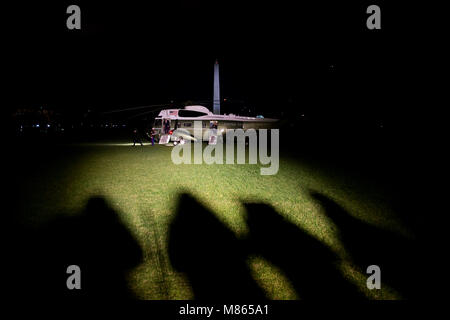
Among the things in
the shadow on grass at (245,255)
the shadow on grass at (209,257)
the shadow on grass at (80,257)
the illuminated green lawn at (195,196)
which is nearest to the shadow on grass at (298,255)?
the shadow on grass at (245,255)

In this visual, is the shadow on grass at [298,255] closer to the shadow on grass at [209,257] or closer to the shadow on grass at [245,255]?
the shadow on grass at [245,255]

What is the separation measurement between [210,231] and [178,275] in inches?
53.3

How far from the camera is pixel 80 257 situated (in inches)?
173

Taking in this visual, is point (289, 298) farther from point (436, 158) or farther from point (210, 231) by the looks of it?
point (436, 158)

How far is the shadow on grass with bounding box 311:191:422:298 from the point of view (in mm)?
4176

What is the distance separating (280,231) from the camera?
17.7ft

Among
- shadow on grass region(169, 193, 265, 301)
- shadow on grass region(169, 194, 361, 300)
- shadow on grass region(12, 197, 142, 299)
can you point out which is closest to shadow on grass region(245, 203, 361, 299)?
shadow on grass region(169, 194, 361, 300)

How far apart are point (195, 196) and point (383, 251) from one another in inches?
168

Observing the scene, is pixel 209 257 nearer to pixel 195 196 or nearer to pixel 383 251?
pixel 195 196

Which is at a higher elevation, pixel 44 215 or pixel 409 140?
pixel 409 140

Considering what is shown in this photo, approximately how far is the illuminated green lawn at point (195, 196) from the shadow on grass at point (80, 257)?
0.25 meters

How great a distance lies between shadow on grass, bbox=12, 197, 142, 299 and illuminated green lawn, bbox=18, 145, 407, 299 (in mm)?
252

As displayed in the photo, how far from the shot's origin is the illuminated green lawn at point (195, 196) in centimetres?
401
